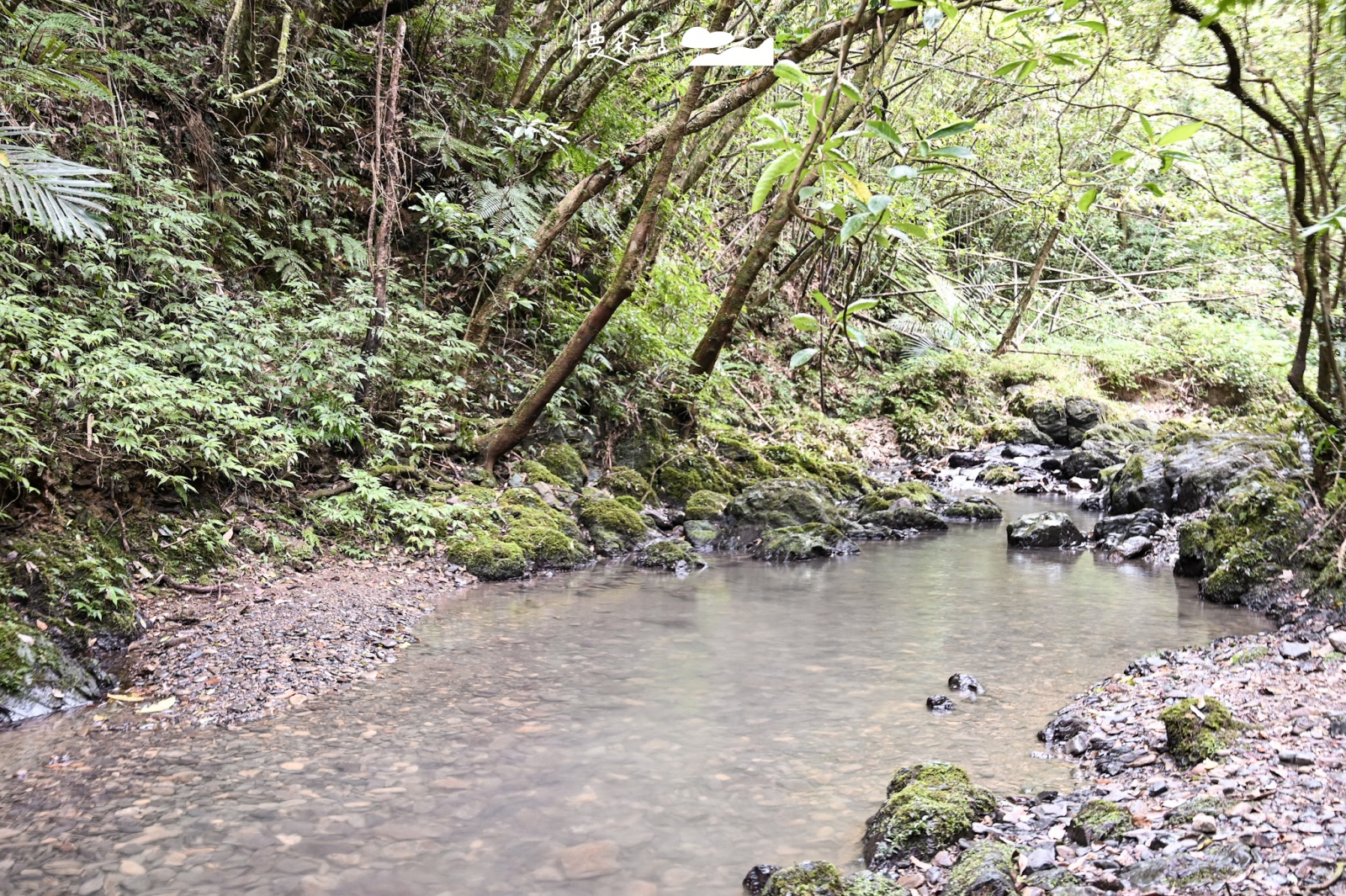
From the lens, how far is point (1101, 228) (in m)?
23.5

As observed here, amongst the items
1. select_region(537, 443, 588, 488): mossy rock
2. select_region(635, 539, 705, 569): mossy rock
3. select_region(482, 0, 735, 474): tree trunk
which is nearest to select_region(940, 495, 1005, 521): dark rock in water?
select_region(635, 539, 705, 569): mossy rock

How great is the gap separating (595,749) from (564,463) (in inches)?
206

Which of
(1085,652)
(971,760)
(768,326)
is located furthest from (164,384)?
(768,326)

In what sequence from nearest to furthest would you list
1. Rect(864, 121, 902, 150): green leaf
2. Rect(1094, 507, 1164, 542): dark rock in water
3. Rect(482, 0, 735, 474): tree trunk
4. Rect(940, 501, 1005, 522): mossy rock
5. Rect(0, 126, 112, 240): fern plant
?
Rect(864, 121, 902, 150): green leaf → Rect(0, 126, 112, 240): fern plant → Rect(482, 0, 735, 474): tree trunk → Rect(1094, 507, 1164, 542): dark rock in water → Rect(940, 501, 1005, 522): mossy rock

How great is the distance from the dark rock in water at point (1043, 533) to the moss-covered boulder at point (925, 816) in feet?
21.6

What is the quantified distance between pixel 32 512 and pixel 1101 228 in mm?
24820

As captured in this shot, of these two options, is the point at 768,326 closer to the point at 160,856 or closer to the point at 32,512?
the point at 32,512

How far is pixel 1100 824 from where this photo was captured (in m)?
3.10

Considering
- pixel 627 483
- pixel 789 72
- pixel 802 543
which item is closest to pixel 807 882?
pixel 789 72

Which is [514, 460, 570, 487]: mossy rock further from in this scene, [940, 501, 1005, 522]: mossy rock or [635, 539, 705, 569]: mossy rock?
[940, 501, 1005, 522]: mossy rock

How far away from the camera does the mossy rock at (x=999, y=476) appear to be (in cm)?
1430

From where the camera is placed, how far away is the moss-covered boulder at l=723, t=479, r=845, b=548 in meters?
9.44

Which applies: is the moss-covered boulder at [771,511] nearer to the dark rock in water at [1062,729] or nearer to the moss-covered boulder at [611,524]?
the moss-covered boulder at [611,524]

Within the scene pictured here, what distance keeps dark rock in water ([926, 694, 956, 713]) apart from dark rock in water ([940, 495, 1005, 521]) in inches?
271
